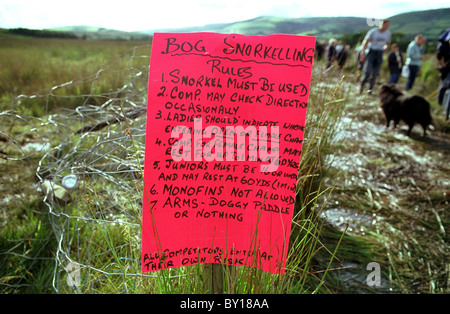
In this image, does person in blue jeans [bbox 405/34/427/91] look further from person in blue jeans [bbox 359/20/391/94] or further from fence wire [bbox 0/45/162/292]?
fence wire [bbox 0/45/162/292]

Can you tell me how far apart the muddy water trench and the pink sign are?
11.8 inches

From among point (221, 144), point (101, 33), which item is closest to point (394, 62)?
point (101, 33)

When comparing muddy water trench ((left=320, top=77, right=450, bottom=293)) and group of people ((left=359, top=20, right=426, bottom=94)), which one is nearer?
Answer: muddy water trench ((left=320, top=77, right=450, bottom=293))

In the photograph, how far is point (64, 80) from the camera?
6.09m

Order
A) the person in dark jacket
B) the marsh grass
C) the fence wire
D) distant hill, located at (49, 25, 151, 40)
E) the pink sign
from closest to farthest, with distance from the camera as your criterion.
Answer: the pink sign, the marsh grass, the fence wire, distant hill, located at (49, 25, 151, 40), the person in dark jacket

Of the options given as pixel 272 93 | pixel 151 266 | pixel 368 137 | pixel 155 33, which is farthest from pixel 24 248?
pixel 368 137

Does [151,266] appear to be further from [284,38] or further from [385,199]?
[385,199]

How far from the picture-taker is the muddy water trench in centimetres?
199

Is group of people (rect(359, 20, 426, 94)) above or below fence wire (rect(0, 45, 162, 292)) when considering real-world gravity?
above

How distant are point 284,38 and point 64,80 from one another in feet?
20.1

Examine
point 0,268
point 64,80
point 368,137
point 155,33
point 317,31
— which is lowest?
point 0,268

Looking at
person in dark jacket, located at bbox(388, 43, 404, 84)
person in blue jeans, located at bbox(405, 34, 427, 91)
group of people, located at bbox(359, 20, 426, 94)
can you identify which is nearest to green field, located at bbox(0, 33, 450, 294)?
group of people, located at bbox(359, 20, 426, 94)

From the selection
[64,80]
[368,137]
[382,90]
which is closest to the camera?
[368,137]

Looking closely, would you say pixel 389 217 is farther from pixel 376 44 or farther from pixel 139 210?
pixel 376 44
